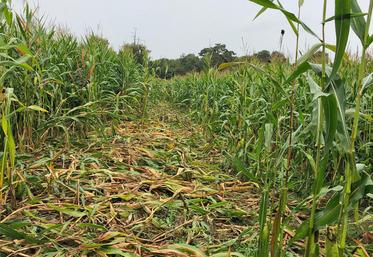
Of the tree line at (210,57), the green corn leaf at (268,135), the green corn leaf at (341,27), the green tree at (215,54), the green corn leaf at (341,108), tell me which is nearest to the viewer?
the green corn leaf at (341,27)

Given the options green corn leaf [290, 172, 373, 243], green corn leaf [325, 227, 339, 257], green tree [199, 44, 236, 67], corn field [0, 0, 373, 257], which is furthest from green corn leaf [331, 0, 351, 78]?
green tree [199, 44, 236, 67]

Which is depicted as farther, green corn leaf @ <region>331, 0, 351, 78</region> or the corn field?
the corn field

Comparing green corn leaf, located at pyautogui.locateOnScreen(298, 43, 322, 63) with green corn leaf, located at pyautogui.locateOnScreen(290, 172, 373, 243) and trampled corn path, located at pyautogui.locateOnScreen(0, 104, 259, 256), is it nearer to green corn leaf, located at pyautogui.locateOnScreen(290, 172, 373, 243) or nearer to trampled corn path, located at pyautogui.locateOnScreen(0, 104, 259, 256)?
green corn leaf, located at pyautogui.locateOnScreen(290, 172, 373, 243)

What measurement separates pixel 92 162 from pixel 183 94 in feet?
17.9

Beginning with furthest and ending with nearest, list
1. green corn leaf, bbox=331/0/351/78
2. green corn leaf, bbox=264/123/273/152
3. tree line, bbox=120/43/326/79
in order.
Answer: tree line, bbox=120/43/326/79, green corn leaf, bbox=264/123/273/152, green corn leaf, bbox=331/0/351/78

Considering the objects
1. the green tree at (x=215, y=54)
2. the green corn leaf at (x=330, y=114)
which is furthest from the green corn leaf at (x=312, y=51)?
the green tree at (x=215, y=54)

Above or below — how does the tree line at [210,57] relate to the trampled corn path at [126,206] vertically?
above

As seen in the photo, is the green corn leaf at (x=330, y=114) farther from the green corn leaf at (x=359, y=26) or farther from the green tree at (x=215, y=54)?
the green tree at (x=215, y=54)

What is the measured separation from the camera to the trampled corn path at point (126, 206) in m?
1.39

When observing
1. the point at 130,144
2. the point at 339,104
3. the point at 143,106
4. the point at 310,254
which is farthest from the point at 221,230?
the point at 143,106

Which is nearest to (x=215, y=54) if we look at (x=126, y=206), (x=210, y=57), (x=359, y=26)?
(x=210, y=57)

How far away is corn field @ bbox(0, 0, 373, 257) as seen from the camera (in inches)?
37.3

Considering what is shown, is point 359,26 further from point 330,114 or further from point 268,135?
point 268,135

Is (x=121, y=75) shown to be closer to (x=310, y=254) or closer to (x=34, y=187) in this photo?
(x=34, y=187)
